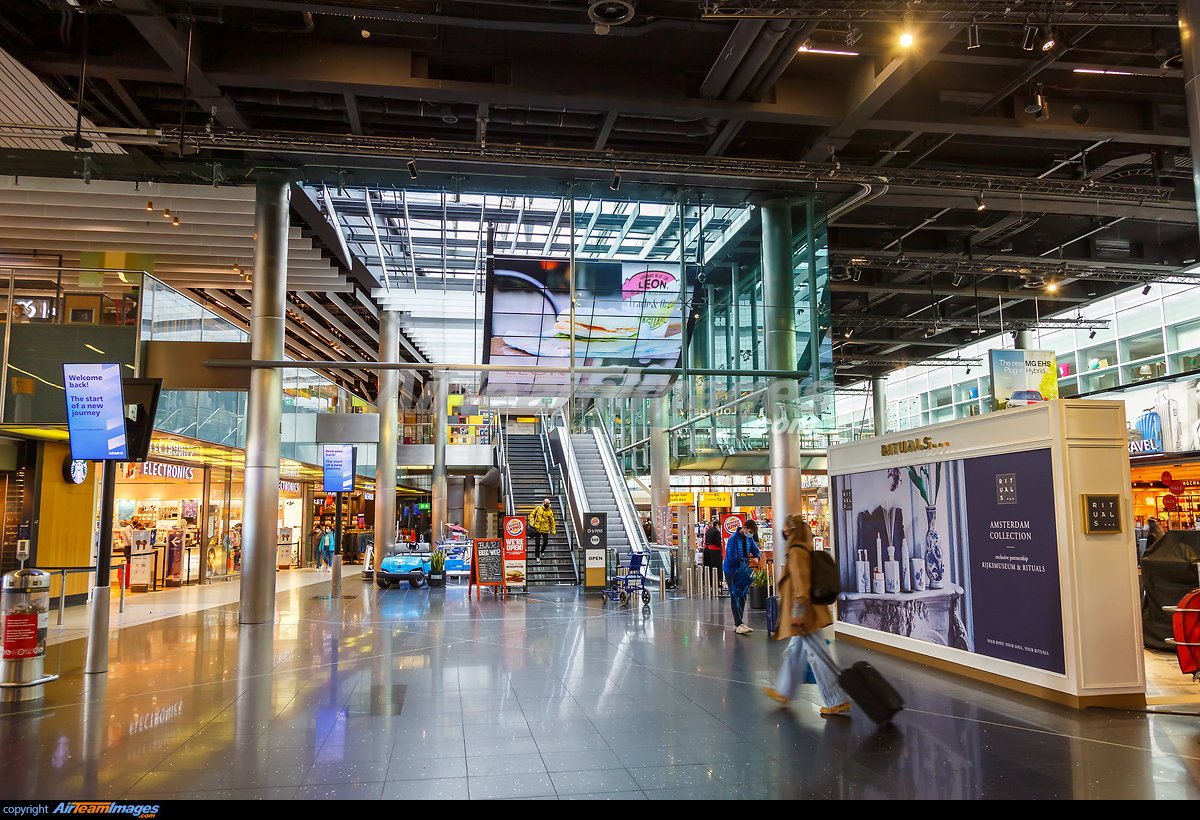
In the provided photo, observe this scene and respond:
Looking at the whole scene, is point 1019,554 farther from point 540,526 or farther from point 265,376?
point 540,526

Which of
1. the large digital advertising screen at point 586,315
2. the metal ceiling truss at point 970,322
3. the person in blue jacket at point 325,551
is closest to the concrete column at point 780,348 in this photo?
the large digital advertising screen at point 586,315

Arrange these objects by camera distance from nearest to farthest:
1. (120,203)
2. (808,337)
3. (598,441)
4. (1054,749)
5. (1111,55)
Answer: (1054,749) → (1111,55) → (120,203) → (808,337) → (598,441)

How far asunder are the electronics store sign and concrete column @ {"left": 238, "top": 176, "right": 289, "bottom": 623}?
6.48 metres

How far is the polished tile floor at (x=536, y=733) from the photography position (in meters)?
4.43

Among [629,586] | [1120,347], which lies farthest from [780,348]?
[1120,347]

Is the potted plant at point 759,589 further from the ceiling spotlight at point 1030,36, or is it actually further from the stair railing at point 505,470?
the stair railing at point 505,470

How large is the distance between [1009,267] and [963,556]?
10.6 m

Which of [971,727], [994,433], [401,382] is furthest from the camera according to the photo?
[401,382]

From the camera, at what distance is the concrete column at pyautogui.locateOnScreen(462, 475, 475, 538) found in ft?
121

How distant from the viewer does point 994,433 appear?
7.44m

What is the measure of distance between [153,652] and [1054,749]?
9444mm

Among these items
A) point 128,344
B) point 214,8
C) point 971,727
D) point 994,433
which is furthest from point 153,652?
point 994,433

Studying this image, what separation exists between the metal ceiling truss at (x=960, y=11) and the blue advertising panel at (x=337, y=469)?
46.3 ft

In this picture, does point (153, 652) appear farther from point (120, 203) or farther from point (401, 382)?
point (401, 382)
